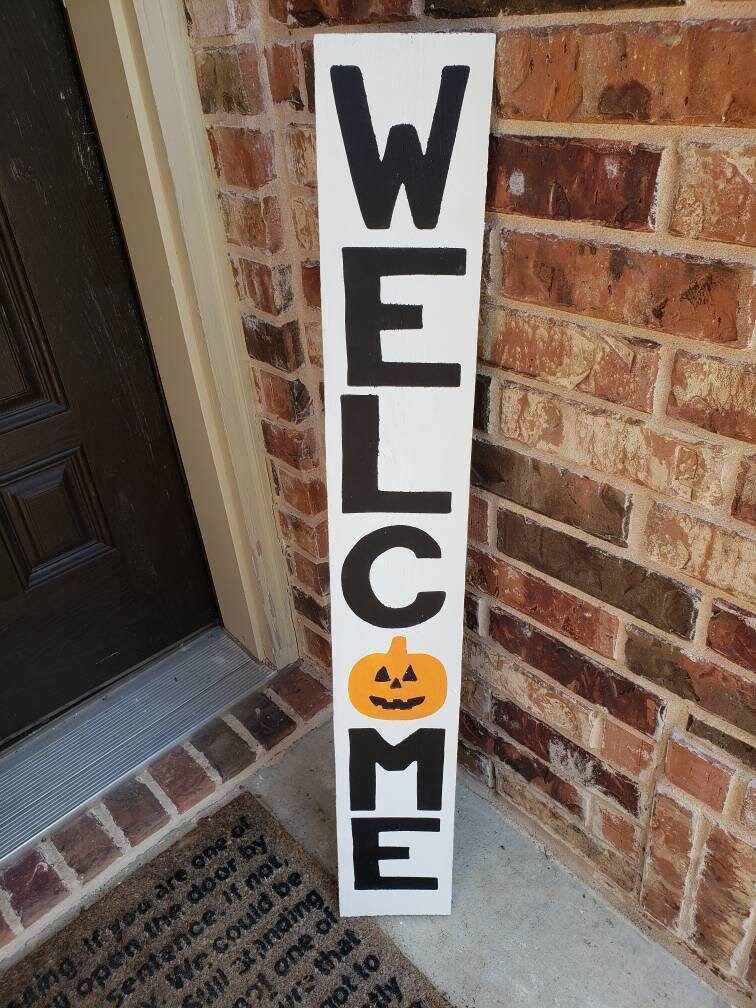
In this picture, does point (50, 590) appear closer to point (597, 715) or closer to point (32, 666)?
point (32, 666)

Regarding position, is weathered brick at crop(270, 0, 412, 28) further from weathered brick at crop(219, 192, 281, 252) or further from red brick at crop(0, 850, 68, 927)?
red brick at crop(0, 850, 68, 927)

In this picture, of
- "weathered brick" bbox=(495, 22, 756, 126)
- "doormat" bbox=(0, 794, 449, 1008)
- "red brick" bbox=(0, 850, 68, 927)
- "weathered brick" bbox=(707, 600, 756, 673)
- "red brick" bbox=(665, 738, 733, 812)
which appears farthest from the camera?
"red brick" bbox=(0, 850, 68, 927)

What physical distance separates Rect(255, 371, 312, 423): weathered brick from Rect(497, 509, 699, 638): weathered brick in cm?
45

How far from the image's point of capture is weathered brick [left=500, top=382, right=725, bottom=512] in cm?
86

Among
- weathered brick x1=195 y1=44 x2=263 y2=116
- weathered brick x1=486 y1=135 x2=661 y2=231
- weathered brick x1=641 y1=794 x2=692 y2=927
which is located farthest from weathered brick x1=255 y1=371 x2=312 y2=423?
weathered brick x1=641 y1=794 x2=692 y2=927

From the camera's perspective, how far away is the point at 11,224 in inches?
49.6

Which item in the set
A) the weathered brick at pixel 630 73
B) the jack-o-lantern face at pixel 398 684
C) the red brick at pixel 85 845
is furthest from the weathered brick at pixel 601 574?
the red brick at pixel 85 845

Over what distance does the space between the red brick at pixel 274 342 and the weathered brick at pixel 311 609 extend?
555 mm

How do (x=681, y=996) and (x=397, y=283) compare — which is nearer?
(x=397, y=283)

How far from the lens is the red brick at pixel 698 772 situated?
3.30ft

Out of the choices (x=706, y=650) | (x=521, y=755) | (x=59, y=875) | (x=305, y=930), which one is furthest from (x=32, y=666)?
(x=706, y=650)

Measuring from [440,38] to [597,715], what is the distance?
95 cm

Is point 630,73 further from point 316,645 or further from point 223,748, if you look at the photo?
point 223,748

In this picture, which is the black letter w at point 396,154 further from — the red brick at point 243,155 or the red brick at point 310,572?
the red brick at point 310,572
